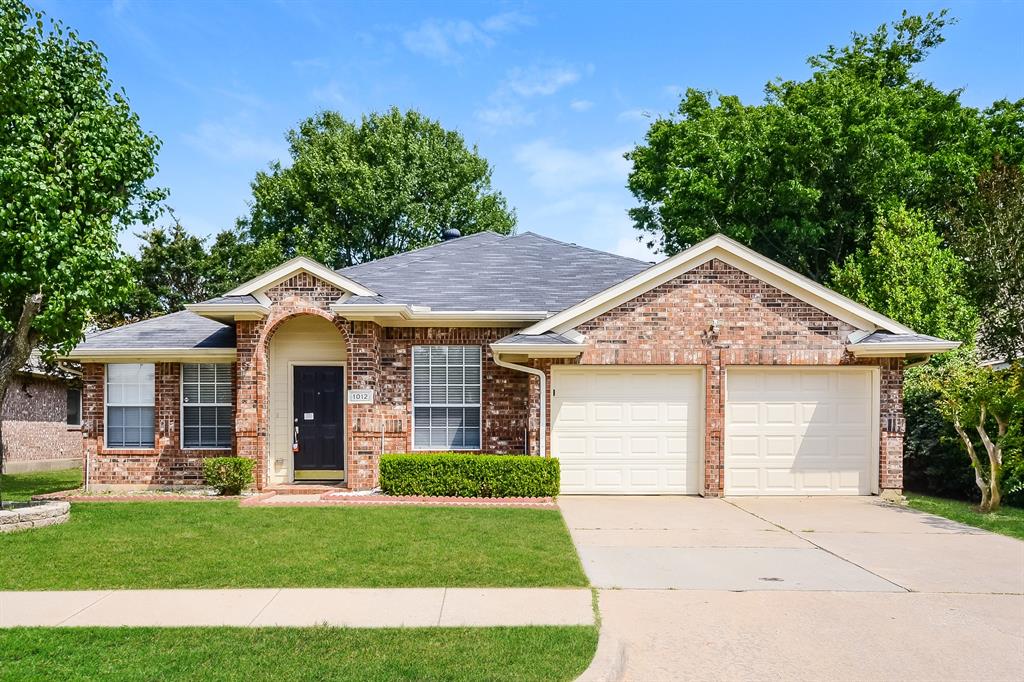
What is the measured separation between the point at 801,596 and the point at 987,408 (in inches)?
276

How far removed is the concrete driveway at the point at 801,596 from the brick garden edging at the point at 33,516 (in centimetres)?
772

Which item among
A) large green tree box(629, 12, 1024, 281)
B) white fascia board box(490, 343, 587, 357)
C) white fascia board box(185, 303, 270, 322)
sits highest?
large green tree box(629, 12, 1024, 281)

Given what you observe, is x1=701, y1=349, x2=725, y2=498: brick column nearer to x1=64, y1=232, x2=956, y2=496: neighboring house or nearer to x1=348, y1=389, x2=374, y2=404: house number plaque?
x1=64, y1=232, x2=956, y2=496: neighboring house

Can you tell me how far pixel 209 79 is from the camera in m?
15.2

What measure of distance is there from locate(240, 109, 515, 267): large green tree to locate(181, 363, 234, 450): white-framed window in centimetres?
1857

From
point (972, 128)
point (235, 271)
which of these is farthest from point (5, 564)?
point (972, 128)

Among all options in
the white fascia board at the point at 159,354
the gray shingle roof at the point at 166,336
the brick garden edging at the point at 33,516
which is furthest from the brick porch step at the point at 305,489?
the brick garden edging at the point at 33,516

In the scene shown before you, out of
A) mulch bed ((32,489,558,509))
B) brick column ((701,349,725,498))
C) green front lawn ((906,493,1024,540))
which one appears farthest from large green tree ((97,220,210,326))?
green front lawn ((906,493,1024,540))

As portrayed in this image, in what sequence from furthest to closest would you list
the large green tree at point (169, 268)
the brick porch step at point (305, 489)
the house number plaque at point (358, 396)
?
1. the large green tree at point (169, 268)
2. the brick porch step at point (305, 489)
3. the house number plaque at point (358, 396)

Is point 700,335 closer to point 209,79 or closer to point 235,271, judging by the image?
point 209,79

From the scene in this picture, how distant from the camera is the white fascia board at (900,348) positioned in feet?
39.9

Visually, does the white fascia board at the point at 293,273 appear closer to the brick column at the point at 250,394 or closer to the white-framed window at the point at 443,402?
the brick column at the point at 250,394

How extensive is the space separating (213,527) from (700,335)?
8.73m

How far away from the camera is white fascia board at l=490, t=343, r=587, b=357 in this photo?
39.8 feet
